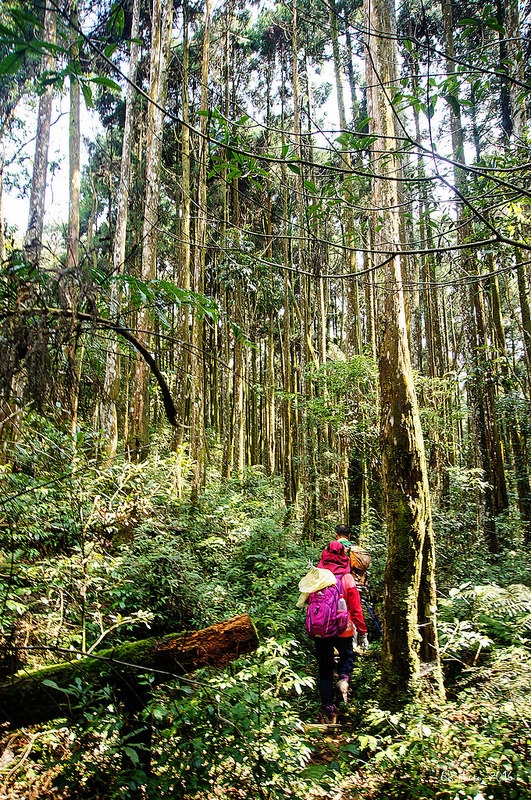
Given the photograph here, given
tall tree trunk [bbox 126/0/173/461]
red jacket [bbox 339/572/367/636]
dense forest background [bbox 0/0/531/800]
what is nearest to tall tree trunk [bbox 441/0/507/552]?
dense forest background [bbox 0/0/531/800]

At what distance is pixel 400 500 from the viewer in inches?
165

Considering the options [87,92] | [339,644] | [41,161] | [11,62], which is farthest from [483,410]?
[41,161]

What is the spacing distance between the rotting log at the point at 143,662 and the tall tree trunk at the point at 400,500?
1.59 m

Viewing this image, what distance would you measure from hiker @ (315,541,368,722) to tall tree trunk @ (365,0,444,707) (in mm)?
677

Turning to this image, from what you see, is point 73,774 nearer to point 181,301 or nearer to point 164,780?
point 164,780

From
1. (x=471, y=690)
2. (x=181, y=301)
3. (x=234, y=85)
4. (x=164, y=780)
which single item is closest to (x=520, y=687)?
(x=471, y=690)

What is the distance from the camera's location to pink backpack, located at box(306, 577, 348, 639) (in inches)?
178

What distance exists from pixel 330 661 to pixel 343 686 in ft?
1.22

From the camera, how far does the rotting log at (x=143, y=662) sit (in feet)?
8.54

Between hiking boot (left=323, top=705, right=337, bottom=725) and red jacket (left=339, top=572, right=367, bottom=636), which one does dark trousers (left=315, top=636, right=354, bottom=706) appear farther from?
red jacket (left=339, top=572, right=367, bottom=636)

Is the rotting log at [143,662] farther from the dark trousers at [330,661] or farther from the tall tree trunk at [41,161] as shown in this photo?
the tall tree trunk at [41,161]

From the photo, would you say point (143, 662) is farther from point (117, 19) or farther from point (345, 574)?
point (117, 19)

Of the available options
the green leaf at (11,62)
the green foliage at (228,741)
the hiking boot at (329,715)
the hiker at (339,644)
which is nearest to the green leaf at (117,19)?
the green leaf at (11,62)

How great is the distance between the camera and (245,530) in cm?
816
